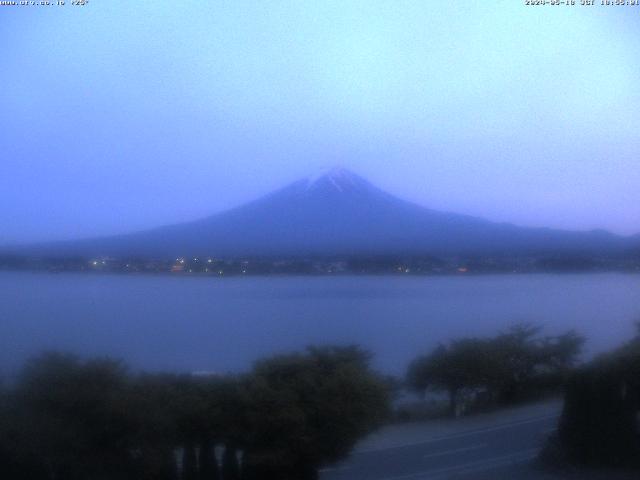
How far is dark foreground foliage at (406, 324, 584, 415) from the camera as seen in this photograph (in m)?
6.88

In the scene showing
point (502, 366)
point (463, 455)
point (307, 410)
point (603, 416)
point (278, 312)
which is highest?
point (278, 312)

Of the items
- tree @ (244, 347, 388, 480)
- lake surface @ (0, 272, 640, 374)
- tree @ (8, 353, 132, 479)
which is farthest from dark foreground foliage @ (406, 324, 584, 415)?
tree @ (8, 353, 132, 479)

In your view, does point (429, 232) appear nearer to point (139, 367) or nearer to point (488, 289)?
point (488, 289)

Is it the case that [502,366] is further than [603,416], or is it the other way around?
[502,366]

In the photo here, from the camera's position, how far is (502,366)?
6.99 m

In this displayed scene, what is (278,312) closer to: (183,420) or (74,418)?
(183,420)

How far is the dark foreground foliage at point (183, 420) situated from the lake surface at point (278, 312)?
0.22 m

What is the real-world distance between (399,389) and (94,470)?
2.49m

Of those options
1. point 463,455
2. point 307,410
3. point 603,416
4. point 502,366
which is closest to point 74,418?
point 307,410

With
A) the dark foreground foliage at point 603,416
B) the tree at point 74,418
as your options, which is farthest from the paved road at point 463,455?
the tree at point 74,418

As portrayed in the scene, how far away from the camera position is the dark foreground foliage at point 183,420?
5938 mm

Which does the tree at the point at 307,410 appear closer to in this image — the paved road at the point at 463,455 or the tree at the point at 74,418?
the paved road at the point at 463,455

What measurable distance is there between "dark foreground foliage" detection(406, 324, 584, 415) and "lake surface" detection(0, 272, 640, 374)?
4.7 inches

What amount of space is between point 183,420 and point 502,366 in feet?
9.18
